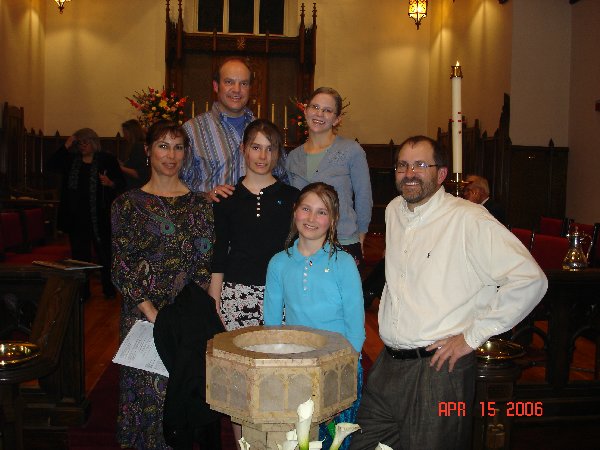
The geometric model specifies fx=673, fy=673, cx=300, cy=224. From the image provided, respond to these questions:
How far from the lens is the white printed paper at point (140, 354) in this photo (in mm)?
2664

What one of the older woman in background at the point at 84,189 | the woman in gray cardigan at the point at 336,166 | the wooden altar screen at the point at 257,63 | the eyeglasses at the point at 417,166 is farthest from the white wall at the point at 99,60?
the eyeglasses at the point at 417,166

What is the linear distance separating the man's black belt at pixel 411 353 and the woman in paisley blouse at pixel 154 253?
0.87 metres

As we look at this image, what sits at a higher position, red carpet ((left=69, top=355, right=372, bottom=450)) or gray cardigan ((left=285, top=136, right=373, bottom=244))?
gray cardigan ((left=285, top=136, right=373, bottom=244))

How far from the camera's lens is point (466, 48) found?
1151 cm

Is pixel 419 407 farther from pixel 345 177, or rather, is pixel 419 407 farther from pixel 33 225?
pixel 33 225

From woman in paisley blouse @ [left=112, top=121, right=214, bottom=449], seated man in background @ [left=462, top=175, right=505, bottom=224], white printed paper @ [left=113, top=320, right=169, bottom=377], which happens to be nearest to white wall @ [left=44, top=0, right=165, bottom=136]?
seated man in background @ [left=462, top=175, right=505, bottom=224]

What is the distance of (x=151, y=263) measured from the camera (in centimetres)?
280

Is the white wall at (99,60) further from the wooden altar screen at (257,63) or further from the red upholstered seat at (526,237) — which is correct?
the red upholstered seat at (526,237)

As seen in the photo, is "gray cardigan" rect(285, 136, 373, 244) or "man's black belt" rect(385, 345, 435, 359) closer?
"man's black belt" rect(385, 345, 435, 359)

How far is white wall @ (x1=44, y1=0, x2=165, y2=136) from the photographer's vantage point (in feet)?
42.6

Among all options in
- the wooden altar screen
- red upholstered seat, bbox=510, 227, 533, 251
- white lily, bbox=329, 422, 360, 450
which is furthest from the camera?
the wooden altar screen

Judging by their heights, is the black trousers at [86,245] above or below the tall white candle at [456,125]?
below

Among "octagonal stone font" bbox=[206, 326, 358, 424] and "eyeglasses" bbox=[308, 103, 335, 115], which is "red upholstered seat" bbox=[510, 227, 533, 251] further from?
"octagonal stone font" bbox=[206, 326, 358, 424]

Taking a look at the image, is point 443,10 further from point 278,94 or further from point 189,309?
point 189,309
